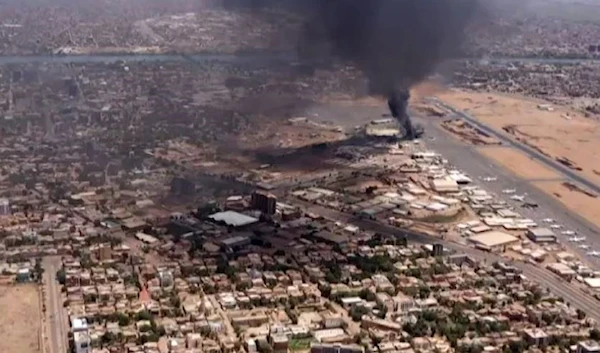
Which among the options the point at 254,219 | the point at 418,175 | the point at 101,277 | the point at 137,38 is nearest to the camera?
the point at 101,277

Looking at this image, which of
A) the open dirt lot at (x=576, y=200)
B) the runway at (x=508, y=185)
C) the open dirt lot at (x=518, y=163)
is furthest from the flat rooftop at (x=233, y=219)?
the open dirt lot at (x=518, y=163)

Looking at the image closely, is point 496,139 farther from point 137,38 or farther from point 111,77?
point 137,38

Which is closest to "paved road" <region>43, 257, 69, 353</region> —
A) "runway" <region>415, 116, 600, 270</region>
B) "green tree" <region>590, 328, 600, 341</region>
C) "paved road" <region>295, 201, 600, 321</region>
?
"paved road" <region>295, 201, 600, 321</region>

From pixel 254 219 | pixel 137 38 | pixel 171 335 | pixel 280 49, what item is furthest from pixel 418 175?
pixel 137 38

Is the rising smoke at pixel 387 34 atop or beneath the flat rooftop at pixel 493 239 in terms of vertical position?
atop

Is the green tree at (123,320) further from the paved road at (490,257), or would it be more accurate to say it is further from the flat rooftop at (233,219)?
the paved road at (490,257)

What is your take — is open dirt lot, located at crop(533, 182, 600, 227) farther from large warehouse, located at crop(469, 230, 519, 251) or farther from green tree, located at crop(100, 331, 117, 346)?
green tree, located at crop(100, 331, 117, 346)
